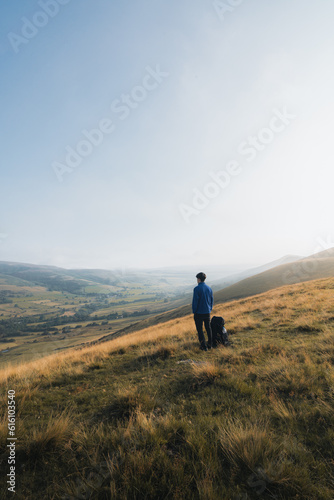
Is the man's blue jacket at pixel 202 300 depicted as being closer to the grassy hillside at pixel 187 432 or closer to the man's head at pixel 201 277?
the man's head at pixel 201 277

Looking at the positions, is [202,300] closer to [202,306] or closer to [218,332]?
[202,306]

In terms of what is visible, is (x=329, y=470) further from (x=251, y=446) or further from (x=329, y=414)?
(x=329, y=414)

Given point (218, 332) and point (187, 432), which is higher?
point (187, 432)

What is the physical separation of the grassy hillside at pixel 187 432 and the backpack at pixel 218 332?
6.30 feet

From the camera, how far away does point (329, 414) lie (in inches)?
134

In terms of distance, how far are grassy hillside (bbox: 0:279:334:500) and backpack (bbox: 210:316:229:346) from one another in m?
1.92

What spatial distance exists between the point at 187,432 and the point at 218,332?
5.71 meters

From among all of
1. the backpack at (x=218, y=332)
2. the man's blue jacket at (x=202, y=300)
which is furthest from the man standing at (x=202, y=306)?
the backpack at (x=218, y=332)

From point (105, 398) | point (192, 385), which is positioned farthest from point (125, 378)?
point (192, 385)

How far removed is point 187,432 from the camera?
3.21 metres

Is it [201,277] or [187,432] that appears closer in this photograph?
[187,432]

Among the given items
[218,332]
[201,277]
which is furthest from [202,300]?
[218,332]

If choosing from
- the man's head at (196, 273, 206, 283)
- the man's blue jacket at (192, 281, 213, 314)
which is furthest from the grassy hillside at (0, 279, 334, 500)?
the man's head at (196, 273, 206, 283)

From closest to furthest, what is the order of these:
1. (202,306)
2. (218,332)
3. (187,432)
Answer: (187,432), (202,306), (218,332)
